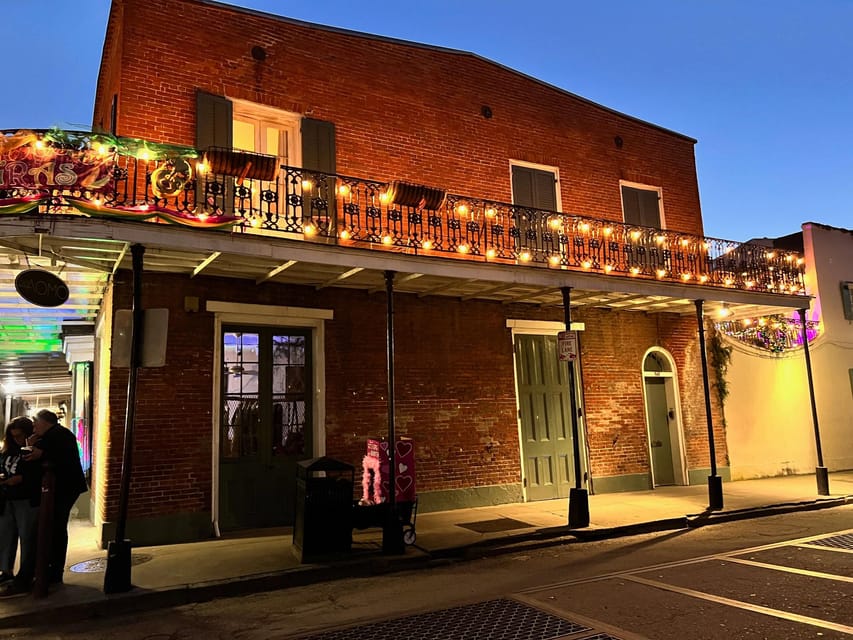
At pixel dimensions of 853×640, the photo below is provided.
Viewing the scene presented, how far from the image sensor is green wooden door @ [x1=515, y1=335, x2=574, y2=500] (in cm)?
1103

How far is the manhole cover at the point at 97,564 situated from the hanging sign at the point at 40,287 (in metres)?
2.90

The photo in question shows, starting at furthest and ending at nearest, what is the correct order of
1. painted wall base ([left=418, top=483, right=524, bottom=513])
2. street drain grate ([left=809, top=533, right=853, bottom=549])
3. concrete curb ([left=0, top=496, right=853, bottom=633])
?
painted wall base ([left=418, top=483, right=524, bottom=513])
street drain grate ([left=809, top=533, right=853, bottom=549])
concrete curb ([left=0, top=496, right=853, bottom=633])

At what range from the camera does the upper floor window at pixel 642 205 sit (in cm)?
1308

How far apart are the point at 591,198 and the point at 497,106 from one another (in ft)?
8.66

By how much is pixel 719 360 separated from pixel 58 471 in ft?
39.9

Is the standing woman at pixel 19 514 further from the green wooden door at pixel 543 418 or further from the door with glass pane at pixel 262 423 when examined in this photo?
the green wooden door at pixel 543 418

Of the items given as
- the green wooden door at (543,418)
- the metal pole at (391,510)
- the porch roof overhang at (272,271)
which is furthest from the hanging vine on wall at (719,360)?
the metal pole at (391,510)

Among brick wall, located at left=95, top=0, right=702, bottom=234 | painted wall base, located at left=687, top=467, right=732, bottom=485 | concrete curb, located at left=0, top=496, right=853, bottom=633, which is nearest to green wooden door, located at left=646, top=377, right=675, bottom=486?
painted wall base, located at left=687, top=467, right=732, bottom=485

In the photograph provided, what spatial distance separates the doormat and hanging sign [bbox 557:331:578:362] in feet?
7.83

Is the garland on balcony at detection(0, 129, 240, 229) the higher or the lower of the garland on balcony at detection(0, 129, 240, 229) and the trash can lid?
the higher

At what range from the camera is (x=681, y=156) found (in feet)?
46.1

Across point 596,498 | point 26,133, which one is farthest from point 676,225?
point 26,133

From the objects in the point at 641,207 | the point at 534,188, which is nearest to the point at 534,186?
the point at 534,188

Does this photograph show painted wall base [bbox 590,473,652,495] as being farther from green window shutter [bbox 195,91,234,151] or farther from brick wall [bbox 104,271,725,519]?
green window shutter [bbox 195,91,234,151]
